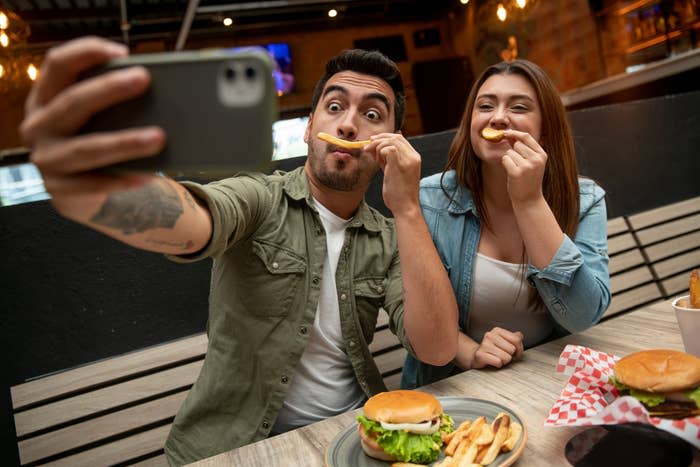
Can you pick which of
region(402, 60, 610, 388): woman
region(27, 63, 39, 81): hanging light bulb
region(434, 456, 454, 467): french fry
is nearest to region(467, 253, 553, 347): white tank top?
region(402, 60, 610, 388): woman

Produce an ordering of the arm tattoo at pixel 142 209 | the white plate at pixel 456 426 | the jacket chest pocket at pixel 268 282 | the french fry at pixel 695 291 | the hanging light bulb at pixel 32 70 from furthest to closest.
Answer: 1. the hanging light bulb at pixel 32 70
2. the jacket chest pocket at pixel 268 282
3. the french fry at pixel 695 291
4. the white plate at pixel 456 426
5. the arm tattoo at pixel 142 209

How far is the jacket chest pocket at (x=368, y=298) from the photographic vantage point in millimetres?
1663

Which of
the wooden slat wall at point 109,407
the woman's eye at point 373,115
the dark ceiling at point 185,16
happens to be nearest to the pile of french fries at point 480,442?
the woman's eye at point 373,115

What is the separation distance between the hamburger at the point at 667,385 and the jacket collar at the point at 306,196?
921 mm

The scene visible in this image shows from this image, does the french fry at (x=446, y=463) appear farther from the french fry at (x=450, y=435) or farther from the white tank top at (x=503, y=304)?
the white tank top at (x=503, y=304)

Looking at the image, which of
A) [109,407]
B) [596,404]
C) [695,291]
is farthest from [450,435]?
[109,407]

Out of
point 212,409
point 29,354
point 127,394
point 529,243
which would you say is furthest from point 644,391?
point 29,354

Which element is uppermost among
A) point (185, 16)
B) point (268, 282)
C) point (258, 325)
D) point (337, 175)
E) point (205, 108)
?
point (185, 16)

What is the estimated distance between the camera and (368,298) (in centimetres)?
168

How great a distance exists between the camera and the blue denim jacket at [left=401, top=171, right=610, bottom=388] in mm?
1500

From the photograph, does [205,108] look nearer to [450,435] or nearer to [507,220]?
[450,435]

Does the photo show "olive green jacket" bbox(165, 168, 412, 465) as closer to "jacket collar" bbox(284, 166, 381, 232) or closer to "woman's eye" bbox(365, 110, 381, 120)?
"jacket collar" bbox(284, 166, 381, 232)

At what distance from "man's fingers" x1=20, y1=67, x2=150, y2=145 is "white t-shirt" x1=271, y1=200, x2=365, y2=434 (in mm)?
1113

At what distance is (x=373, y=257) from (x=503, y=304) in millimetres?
484
